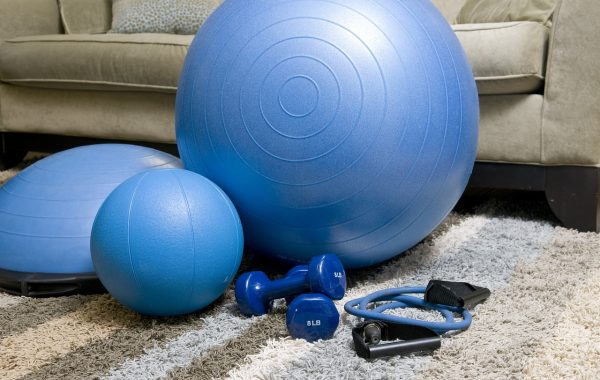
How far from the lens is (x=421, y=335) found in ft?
3.96

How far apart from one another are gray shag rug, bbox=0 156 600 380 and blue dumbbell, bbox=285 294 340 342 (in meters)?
0.02

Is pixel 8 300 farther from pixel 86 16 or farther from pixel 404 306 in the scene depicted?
pixel 86 16

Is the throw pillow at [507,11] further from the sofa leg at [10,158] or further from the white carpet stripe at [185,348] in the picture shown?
the sofa leg at [10,158]

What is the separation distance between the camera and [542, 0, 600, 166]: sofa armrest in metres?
1.83

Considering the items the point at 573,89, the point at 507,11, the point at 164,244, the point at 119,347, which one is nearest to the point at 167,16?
the point at 507,11

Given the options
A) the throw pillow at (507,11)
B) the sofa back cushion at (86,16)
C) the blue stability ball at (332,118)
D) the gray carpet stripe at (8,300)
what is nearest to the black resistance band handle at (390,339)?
the blue stability ball at (332,118)

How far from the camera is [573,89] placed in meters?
1.87

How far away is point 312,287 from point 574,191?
952 mm

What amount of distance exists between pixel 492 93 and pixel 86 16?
180 cm

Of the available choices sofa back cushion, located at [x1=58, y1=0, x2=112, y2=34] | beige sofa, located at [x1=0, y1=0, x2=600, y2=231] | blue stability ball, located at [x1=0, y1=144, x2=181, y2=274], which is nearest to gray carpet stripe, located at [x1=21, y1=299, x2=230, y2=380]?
blue stability ball, located at [x1=0, y1=144, x2=181, y2=274]

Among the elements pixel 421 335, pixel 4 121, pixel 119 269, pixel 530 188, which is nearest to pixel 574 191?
pixel 530 188

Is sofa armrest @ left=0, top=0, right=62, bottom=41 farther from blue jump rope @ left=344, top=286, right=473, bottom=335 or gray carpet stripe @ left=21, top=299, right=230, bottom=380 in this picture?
blue jump rope @ left=344, top=286, right=473, bottom=335

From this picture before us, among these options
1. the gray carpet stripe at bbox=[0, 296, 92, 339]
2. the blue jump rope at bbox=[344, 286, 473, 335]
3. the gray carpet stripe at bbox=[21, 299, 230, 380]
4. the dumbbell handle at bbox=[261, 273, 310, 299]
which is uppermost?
the dumbbell handle at bbox=[261, 273, 310, 299]

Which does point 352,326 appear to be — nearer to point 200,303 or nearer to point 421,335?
point 421,335
